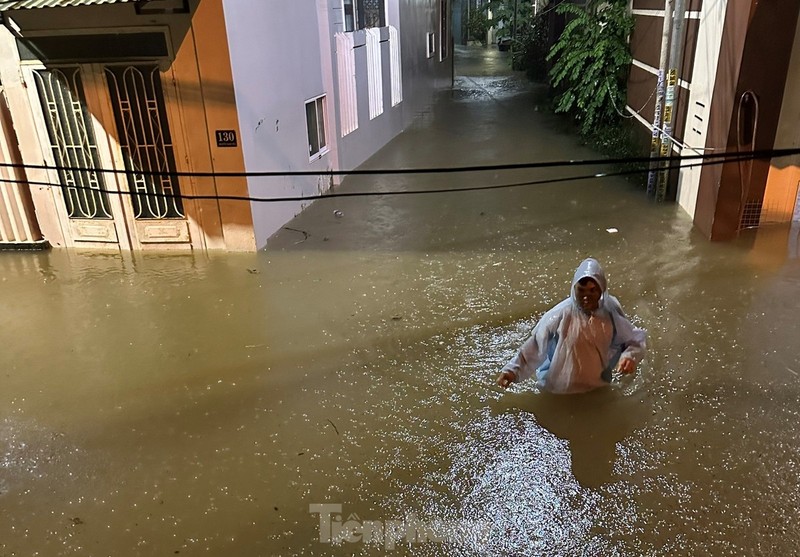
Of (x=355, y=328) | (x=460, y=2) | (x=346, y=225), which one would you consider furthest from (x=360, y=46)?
(x=460, y=2)

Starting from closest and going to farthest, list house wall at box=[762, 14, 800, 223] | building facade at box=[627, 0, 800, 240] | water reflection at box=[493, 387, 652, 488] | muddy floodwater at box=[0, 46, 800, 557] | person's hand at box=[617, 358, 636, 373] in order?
1. muddy floodwater at box=[0, 46, 800, 557]
2. person's hand at box=[617, 358, 636, 373]
3. water reflection at box=[493, 387, 652, 488]
4. building facade at box=[627, 0, 800, 240]
5. house wall at box=[762, 14, 800, 223]

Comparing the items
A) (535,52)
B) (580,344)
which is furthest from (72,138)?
(535,52)

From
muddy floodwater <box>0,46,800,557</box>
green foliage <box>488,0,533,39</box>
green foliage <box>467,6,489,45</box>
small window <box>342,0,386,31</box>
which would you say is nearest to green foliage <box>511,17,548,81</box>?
green foliage <box>488,0,533,39</box>

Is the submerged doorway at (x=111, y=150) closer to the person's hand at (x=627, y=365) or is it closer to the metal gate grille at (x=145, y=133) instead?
the metal gate grille at (x=145, y=133)

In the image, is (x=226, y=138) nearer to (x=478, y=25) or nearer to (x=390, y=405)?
(x=390, y=405)

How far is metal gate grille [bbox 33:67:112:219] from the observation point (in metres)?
7.06

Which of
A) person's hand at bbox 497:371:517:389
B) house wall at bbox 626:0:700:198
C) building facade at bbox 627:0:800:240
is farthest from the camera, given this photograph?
house wall at bbox 626:0:700:198

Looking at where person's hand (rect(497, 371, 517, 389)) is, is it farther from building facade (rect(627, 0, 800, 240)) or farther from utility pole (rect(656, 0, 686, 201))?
utility pole (rect(656, 0, 686, 201))

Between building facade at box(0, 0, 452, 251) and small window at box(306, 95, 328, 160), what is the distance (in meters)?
0.40

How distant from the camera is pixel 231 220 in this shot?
7418 mm

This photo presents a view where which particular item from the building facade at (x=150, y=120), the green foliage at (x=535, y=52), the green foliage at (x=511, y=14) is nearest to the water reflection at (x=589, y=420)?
the building facade at (x=150, y=120)

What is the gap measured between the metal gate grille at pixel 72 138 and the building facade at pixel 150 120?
0.5 inches

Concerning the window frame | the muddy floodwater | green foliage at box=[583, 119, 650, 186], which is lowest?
the muddy floodwater

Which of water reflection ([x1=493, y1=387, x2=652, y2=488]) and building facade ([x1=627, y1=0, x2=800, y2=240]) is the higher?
building facade ([x1=627, y1=0, x2=800, y2=240])
